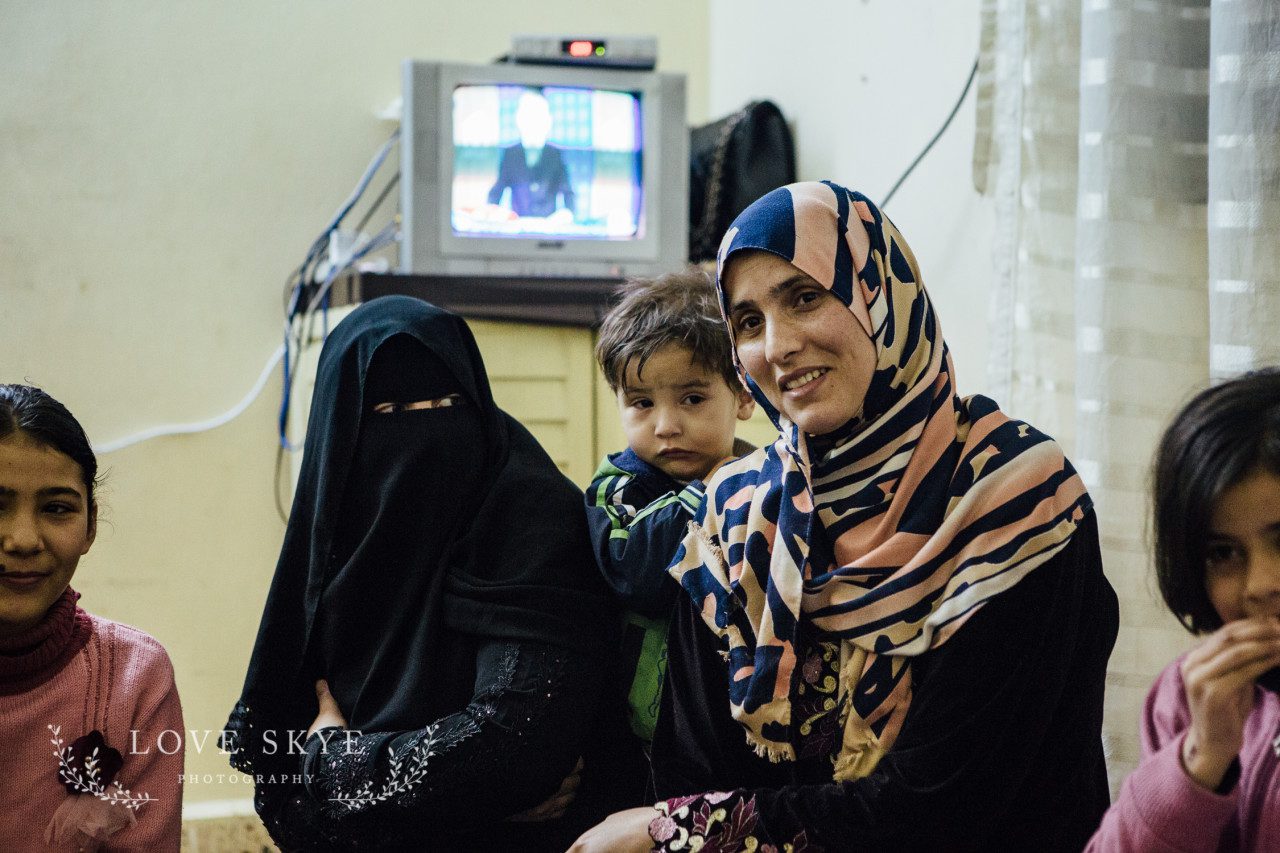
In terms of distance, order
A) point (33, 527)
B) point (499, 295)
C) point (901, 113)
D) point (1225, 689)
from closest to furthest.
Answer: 1. point (1225, 689)
2. point (33, 527)
3. point (901, 113)
4. point (499, 295)

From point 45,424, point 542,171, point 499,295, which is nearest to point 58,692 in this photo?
point 45,424

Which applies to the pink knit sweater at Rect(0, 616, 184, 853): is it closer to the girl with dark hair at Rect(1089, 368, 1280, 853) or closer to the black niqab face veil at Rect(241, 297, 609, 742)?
the black niqab face veil at Rect(241, 297, 609, 742)

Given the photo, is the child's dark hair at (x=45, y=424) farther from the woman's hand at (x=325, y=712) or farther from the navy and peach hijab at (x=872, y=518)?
the navy and peach hijab at (x=872, y=518)

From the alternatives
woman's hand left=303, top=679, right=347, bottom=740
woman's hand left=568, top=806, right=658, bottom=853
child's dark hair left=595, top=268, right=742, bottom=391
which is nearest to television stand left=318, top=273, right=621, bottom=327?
child's dark hair left=595, top=268, right=742, bottom=391

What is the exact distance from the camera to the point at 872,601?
53.5 inches

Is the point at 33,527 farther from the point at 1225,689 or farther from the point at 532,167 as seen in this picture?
the point at 532,167

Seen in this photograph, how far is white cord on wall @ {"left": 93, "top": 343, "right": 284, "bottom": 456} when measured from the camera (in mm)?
3492

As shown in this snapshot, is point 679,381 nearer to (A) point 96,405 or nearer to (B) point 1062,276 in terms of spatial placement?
(B) point 1062,276

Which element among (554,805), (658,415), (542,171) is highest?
(542,171)

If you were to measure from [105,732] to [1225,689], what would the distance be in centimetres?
125

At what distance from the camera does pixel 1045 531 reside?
4.30ft

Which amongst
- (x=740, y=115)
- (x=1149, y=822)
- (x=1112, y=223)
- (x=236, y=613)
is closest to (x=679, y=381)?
(x=1112, y=223)

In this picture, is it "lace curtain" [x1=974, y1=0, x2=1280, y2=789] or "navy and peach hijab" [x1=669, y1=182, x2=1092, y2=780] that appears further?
"lace curtain" [x1=974, y1=0, x2=1280, y2=789]

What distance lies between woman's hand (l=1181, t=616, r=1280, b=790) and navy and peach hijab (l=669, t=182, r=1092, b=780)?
28 cm
